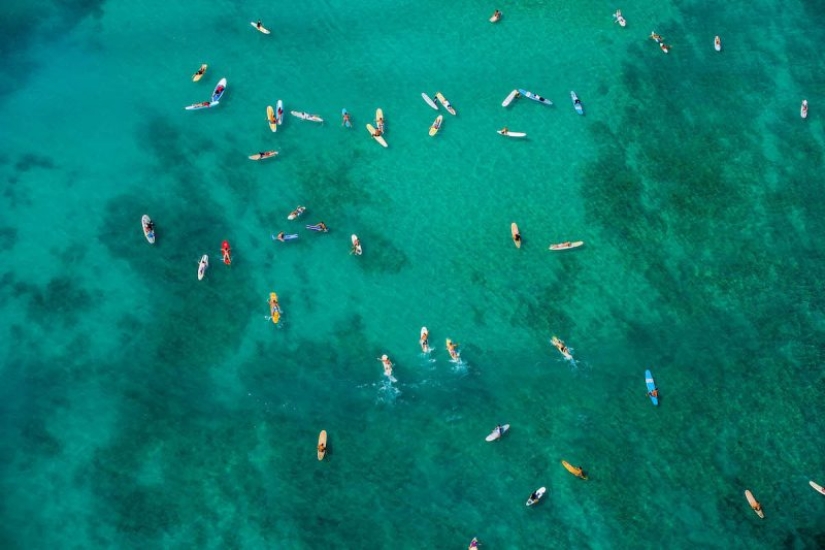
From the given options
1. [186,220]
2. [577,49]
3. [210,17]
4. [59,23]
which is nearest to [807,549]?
[577,49]

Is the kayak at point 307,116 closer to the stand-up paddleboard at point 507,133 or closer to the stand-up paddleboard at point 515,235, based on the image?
the stand-up paddleboard at point 507,133

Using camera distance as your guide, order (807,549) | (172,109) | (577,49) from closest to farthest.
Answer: (807,549)
(172,109)
(577,49)

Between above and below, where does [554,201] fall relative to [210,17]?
below

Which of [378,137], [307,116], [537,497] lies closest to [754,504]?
[537,497]

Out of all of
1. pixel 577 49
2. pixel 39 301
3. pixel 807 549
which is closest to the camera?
pixel 807 549

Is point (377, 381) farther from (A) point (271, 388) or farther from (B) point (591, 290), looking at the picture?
(B) point (591, 290)

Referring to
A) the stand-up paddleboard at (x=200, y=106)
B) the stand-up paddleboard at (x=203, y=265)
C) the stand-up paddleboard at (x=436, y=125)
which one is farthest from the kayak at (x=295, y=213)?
the stand-up paddleboard at (x=436, y=125)

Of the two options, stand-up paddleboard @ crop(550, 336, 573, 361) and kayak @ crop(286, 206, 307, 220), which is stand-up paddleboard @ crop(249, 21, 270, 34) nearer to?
kayak @ crop(286, 206, 307, 220)

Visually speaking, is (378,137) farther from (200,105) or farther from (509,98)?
(200,105)
